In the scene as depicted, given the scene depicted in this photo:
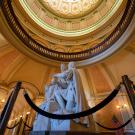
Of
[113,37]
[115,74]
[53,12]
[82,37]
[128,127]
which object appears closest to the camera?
[128,127]

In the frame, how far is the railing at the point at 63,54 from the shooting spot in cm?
792

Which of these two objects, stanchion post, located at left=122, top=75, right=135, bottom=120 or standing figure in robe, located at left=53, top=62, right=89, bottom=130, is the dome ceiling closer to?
standing figure in robe, located at left=53, top=62, right=89, bottom=130

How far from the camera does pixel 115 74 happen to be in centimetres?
989

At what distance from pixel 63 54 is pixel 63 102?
20.8 ft

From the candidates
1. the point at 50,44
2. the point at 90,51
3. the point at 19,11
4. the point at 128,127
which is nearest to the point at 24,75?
the point at 50,44

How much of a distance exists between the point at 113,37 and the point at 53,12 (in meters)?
8.12

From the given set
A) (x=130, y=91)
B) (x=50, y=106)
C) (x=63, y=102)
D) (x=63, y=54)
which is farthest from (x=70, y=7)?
(x=130, y=91)

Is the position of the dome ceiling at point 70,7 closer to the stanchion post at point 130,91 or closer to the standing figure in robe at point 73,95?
the standing figure in robe at point 73,95

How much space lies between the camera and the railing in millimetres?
7917

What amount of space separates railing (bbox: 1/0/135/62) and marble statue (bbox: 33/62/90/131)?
4676 mm

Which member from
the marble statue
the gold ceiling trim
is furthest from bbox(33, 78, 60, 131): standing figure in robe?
the gold ceiling trim

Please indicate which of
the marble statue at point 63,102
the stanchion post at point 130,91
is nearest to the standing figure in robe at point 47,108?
the marble statue at point 63,102

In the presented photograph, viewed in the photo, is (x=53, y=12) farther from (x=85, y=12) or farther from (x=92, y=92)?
(x=92, y=92)

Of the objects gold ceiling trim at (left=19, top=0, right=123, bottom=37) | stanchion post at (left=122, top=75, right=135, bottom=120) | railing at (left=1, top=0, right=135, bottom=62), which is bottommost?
stanchion post at (left=122, top=75, right=135, bottom=120)
